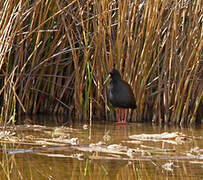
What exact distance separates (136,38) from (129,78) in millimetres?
485

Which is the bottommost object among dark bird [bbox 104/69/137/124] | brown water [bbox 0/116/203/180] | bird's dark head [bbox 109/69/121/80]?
brown water [bbox 0/116/203/180]

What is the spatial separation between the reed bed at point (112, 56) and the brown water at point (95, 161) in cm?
116

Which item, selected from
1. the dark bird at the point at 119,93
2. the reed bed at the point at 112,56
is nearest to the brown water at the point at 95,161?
the dark bird at the point at 119,93

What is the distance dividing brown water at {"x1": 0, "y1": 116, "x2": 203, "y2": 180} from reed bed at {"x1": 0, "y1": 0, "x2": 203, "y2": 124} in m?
1.16

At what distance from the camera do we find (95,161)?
3195mm

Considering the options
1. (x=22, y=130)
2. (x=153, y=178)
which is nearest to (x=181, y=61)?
(x=22, y=130)

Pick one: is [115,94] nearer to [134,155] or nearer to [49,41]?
[49,41]

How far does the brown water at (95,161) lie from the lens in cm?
283

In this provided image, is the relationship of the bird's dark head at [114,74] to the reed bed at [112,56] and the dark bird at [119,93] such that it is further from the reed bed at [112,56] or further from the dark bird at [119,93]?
the reed bed at [112,56]

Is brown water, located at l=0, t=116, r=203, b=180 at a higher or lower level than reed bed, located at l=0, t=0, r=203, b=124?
lower

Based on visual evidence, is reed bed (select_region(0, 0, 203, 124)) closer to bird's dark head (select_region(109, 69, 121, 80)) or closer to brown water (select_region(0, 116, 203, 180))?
bird's dark head (select_region(109, 69, 121, 80))

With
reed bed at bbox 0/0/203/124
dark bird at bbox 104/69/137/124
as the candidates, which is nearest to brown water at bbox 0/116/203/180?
dark bird at bbox 104/69/137/124

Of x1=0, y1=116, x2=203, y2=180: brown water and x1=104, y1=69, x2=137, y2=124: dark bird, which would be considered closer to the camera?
x1=0, y1=116, x2=203, y2=180: brown water

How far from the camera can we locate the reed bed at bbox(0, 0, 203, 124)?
206 inches
